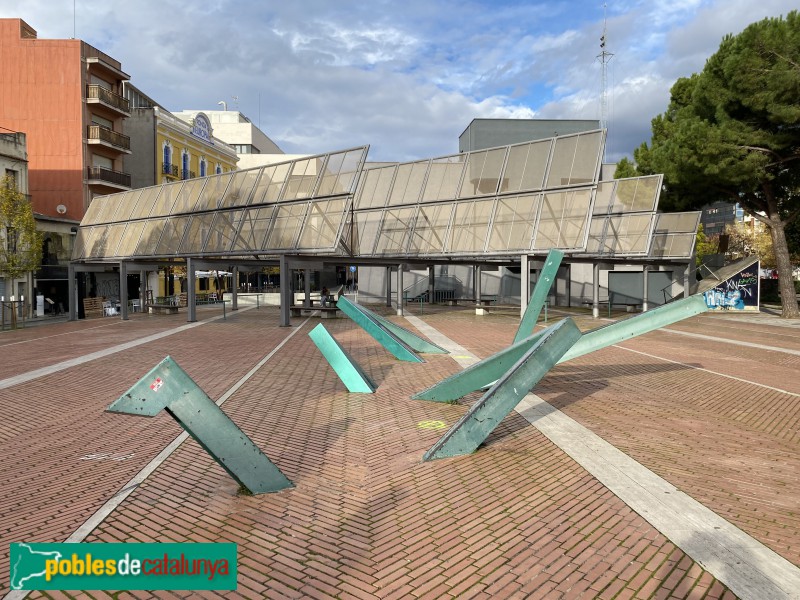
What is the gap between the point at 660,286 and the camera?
118 ft

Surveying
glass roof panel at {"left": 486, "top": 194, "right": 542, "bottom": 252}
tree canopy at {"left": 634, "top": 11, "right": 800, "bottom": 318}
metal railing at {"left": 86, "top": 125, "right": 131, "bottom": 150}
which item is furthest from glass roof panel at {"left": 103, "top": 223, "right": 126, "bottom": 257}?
tree canopy at {"left": 634, "top": 11, "right": 800, "bottom": 318}

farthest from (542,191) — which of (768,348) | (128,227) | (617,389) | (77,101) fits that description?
(77,101)

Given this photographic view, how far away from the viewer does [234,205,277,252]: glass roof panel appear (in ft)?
80.2

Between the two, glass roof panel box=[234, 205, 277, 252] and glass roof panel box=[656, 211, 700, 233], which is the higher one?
glass roof panel box=[656, 211, 700, 233]

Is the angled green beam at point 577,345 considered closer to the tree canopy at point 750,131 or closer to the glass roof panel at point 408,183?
the glass roof panel at point 408,183

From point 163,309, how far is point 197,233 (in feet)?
26.1

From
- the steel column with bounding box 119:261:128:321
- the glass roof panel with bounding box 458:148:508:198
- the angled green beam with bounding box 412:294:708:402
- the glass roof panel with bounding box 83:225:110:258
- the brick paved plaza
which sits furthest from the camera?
the glass roof panel with bounding box 83:225:110:258

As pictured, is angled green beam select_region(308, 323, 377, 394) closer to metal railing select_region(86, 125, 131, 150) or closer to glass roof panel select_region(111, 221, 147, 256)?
glass roof panel select_region(111, 221, 147, 256)

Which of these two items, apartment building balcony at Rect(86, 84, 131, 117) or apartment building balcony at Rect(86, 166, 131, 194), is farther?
apartment building balcony at Rect(86, 166, 131, 194)

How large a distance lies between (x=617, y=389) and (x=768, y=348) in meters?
9.94

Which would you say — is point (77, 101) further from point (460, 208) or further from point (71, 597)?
point (71, 597)

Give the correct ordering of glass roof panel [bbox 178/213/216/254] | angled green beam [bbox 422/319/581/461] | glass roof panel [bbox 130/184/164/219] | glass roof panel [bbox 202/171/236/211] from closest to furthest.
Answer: angled green beam [bbox 422/319/581/461] → glass roof panel [bbox 202/171/236/211] → glass roof panel [bbox 178/213/216/254] → glass roof panel [bbox 130/184/164/219]

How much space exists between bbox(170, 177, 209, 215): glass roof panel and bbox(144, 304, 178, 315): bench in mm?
6196

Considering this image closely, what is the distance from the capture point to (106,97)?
3953 centimetres
